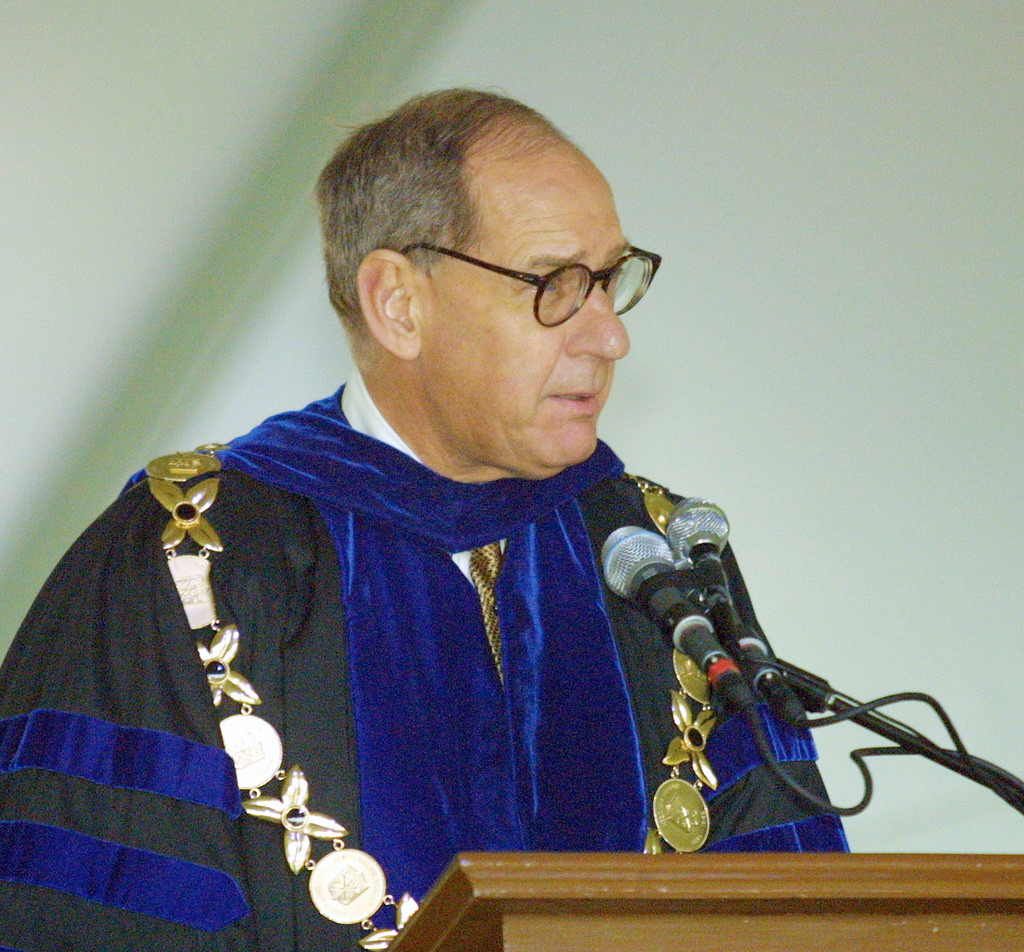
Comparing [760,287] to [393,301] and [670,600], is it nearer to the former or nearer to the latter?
[393,301]

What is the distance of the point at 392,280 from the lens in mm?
2543

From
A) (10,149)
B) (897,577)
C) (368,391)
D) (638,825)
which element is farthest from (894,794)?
(10,149)

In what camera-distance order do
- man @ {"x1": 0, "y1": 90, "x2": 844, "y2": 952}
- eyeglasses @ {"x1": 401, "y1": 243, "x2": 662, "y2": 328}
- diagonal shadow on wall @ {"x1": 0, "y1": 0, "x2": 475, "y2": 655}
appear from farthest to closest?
diagonal shadow on wall @ {"x1": 0, "y1": 0, "x2": 475, "y2": 655}, eyeglasses @ {"x1": 401, "y1": 243, "x2": 662, "y2": 328}, man @ {"x1": 0, "y1": 90, "x2": 844, "y2": 952}

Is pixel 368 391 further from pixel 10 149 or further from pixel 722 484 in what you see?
pixel 722 484

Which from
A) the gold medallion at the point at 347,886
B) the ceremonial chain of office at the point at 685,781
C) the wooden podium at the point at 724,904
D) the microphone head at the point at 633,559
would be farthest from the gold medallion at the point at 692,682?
the wooden podium at the point at 724,904

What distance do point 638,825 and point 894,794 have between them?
1.34 metres

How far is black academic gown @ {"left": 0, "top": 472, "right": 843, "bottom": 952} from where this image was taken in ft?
6.31

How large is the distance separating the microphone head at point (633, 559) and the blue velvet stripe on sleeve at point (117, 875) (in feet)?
2.10

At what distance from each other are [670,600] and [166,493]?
2.94 ft

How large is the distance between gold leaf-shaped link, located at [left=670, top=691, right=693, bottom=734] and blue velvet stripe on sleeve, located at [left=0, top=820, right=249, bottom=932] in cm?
79

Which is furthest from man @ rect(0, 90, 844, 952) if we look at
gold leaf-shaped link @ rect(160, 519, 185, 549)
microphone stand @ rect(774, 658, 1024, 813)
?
microphone stand @ rect(774, 658, 1024, 813)

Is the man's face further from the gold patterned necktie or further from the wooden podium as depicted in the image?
the wooden podium

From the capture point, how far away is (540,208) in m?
2.45

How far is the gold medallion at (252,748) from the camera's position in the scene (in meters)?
2.12
